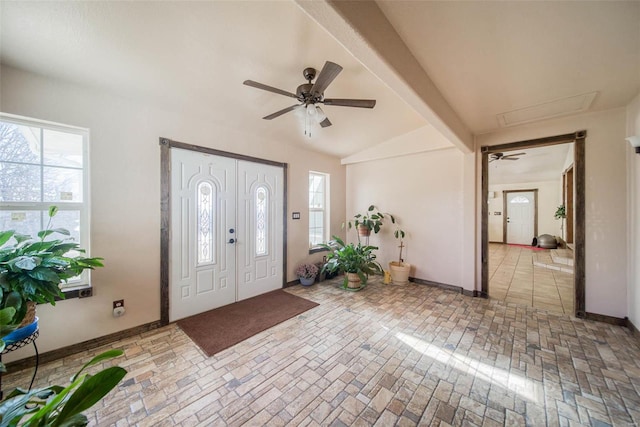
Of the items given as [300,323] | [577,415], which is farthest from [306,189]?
[577,415]

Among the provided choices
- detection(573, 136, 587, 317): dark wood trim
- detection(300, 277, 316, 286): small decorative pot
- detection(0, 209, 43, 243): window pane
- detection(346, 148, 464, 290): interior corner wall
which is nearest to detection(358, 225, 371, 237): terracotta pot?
detection(346, 148, 464, 290): interior corner wall

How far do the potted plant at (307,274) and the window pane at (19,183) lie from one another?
325cm

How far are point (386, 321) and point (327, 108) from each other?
2.81 metres

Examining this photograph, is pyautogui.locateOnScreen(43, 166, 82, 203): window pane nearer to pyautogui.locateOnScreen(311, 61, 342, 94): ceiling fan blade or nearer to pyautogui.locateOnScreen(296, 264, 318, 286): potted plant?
pyautogui.locateOnScreen(311, 61, 342, 94): ceiling fan blade

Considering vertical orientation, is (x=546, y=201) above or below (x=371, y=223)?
above

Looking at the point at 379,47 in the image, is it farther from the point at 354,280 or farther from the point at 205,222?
the point at 354,280

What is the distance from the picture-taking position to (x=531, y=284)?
13.7 ft

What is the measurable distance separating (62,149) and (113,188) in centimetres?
52

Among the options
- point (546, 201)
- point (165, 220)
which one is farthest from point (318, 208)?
point (546, 201)

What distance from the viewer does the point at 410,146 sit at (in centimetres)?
412

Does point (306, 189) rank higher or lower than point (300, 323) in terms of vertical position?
higher

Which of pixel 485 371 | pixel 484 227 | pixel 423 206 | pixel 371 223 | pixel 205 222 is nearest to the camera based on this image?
pixel 485 371

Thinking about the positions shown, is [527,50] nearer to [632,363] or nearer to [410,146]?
[410,146]

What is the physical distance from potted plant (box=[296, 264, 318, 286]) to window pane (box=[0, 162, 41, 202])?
10.7 feet
